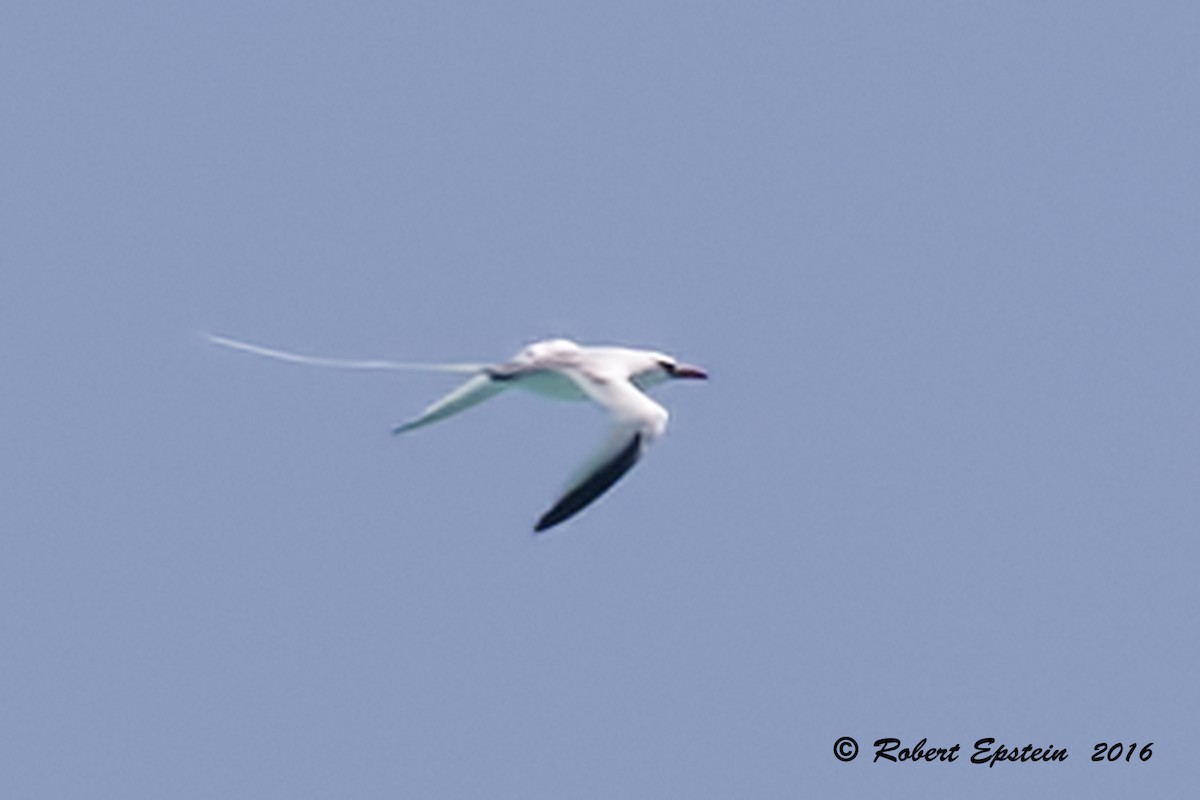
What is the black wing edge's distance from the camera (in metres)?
20.9

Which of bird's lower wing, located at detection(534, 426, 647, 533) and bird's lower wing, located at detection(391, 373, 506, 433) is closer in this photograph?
bird's lower wing, located at detection(534, 426, 647, 533)

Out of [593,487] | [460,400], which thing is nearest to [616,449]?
[593,487]

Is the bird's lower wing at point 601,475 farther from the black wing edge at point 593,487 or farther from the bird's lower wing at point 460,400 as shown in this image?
the bird's lower wing at point 460,400

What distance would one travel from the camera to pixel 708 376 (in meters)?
25.5

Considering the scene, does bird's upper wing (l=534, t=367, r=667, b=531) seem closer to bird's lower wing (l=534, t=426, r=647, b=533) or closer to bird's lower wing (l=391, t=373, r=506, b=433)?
bird's lower wing (l=534, t=426, r=647, b=533)

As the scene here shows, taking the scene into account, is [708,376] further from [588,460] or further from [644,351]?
[588,460]

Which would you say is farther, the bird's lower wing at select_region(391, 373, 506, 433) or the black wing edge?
the bird's lower wing at select_region(391, 373, 506, 433)

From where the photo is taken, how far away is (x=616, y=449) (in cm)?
2138

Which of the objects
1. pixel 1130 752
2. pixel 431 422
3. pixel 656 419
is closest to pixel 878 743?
pixel 1130 752

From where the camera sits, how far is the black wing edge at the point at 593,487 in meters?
20.9

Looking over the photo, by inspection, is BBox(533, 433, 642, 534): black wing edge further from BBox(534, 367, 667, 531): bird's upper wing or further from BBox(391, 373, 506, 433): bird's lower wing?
BBox(391, 373, 506, 433): bird's lower wing

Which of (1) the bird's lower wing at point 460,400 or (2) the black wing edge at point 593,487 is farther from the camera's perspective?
(1) the bird's lower wing at point 460,400

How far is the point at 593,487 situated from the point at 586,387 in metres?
2.33

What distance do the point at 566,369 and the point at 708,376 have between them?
2.38 meters
